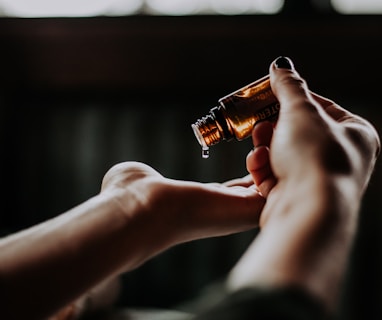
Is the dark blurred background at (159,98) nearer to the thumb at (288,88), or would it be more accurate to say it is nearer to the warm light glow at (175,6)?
the warm light glow at (175,6)

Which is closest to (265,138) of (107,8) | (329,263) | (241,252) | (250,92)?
(250,92)

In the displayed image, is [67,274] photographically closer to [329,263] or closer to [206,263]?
[329,263]

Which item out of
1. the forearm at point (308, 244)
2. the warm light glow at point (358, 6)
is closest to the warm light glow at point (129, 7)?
the warm light glow at point (358, 6)

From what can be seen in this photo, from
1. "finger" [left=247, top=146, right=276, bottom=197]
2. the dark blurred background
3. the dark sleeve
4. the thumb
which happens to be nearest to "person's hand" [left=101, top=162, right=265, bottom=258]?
"finger" [left=247, top=146, right=276, bottom=197]

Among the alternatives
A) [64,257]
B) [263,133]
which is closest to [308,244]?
[64,257]

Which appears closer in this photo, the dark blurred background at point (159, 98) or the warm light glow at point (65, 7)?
the dark blurred background at point (159, 98)

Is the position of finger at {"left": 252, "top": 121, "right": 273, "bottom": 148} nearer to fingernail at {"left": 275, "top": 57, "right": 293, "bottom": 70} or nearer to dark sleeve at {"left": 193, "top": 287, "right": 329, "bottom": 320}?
fingernail at {"left": 275, "top": 57, "right": 293, "bottom": 70}
